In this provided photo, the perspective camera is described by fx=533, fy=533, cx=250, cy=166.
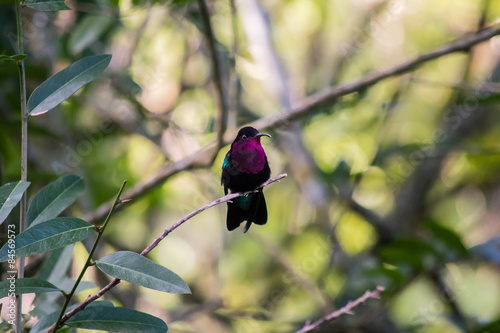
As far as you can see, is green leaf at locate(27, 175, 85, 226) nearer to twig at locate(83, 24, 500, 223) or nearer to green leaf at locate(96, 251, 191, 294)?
green leaf at locate(96, 251, 191, 294)

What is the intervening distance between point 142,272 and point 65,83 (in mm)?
523

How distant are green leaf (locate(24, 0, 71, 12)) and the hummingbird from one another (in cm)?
63

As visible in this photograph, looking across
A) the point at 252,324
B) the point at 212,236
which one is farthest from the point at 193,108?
the point at 252,324

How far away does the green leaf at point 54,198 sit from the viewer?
56.6 inches

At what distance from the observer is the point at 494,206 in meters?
6.08

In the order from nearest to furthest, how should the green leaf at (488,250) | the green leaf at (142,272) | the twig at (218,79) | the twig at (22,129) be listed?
the green leaf at (142,272), the twig at (22,129), the twig at (218,79), the green leaf at (488,250)

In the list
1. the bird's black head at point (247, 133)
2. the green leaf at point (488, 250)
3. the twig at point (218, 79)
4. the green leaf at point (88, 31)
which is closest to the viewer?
the bird's black head at point (247, 133)

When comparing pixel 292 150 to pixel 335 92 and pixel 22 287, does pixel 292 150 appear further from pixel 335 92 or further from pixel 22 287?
pixel 22 287

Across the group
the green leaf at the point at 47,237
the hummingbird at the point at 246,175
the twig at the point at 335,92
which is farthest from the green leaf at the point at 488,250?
the green leaf at the point at 47,237

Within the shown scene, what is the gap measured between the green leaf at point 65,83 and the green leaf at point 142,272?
1.35ft

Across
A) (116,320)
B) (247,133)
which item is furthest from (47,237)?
(247,133)

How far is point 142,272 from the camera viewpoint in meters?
1.17

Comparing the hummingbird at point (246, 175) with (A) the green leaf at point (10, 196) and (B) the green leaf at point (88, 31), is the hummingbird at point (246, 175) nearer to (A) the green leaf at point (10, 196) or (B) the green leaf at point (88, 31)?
(A) the green leaf at point (10, 196)

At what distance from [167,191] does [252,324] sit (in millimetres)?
1481
